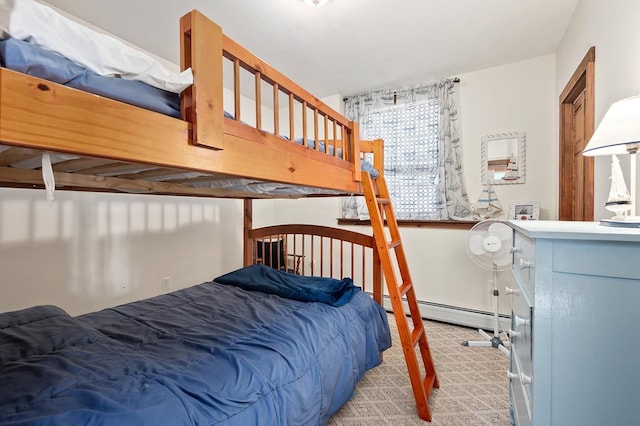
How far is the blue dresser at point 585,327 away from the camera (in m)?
0.77

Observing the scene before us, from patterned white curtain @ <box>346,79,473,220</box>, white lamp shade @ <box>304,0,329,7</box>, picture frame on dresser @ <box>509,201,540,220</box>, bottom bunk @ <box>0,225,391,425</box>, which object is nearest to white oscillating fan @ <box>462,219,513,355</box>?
picture frame on dresser @ <box>509,201,540,220</box>

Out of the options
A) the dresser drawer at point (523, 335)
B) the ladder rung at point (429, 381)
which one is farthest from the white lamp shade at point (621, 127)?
the ladder rung at point (429, 381)

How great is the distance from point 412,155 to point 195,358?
117 inches

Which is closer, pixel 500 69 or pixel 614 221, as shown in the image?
pixel 614 221

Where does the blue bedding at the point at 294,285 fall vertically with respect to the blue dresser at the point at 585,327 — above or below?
below

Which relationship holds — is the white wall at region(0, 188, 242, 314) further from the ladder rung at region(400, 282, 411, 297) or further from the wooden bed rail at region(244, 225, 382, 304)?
the ladder rung at region(400, 282, 411, 297)

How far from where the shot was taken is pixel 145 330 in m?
1.51

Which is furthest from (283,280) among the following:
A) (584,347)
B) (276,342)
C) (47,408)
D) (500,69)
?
(500,69)

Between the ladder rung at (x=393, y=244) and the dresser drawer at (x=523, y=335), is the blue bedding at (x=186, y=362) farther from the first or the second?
the dresser drawer at (x=523, y=335)

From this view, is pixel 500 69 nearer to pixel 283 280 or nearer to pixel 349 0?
pixel 349 0

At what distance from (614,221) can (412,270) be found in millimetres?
2466

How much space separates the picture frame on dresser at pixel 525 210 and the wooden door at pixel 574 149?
0.22m

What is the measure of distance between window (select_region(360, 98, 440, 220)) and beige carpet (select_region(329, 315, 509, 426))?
144cm

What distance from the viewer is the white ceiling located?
2.18 m
